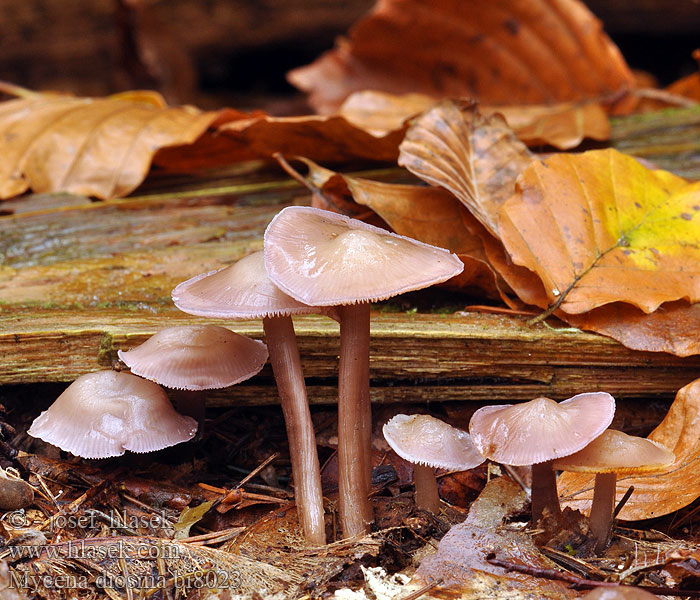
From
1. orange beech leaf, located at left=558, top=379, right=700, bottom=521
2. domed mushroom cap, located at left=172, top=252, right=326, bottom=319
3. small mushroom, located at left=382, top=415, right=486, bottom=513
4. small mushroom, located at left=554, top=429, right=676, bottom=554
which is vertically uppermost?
domed mushroom cap, located at left=172, top=252, right=326, bottom=319

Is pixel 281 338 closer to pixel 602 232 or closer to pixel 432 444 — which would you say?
pixel 432 444

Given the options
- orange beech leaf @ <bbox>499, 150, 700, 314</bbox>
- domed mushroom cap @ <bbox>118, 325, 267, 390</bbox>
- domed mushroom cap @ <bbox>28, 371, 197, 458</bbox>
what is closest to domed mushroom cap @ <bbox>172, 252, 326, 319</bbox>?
domed mushroom cap @ <bbox>118, 325, 267, 390</bbox>

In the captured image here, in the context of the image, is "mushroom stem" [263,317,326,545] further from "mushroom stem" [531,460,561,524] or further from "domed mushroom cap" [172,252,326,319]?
"mushroom stem" [531,460,561,524]

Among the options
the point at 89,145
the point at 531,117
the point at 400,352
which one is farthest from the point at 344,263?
the point at 531,117

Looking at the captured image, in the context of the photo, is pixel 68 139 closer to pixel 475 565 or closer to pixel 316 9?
pixel 475 565

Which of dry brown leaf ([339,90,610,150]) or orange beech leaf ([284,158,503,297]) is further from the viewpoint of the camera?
dry brown leaf ([339,90,610,150])

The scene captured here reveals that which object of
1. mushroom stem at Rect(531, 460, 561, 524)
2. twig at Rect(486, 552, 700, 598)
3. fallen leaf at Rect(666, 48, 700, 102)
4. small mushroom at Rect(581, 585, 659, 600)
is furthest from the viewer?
fallen leaf at Rect(666, 48, 700, 102)

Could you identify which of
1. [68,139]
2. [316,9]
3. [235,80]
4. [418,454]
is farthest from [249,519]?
[235,80]
